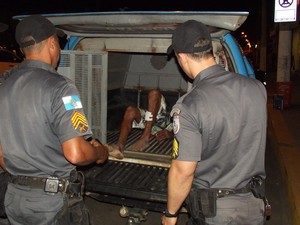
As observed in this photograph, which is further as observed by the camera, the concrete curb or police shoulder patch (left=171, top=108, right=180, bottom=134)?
the concrete curb

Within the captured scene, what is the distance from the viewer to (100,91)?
14.7 feet

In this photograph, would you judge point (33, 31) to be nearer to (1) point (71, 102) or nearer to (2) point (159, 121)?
(1) point (71, 102)

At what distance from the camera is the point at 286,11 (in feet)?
33.6

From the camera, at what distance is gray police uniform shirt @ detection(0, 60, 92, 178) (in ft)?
7.72

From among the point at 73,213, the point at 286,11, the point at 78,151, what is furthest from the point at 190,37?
the point at 286,11

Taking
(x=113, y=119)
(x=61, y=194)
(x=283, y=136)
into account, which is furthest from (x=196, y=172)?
(x=283, y=136)

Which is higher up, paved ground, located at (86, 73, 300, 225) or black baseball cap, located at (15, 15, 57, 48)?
black baseball cap, located at (15, 15, 57, 48)

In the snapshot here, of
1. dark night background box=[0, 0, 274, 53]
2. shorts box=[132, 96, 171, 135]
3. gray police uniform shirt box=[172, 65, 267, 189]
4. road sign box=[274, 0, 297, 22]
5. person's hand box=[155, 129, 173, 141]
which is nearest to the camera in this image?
gray police uniform shirt box=[172, 65, 267, 189]

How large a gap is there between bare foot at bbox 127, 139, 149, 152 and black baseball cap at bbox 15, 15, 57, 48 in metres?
2.60

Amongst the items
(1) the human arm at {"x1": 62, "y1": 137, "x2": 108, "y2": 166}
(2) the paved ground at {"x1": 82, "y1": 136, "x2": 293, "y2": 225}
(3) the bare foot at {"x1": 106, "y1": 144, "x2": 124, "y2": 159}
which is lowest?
(2) the paved ground at {"x1": 82, "y1": 136, "x2": 293, "y2": 225}

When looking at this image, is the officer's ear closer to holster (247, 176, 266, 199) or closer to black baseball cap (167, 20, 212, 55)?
black baseball cap (167, 20, 212, 55)

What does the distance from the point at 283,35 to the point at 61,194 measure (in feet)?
33.7

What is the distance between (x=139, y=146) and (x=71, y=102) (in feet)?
8.70

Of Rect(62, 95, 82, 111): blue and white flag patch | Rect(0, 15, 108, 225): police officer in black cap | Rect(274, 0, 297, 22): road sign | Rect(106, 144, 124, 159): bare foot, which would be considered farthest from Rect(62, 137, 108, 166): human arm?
Rect(274, 0, 297, 22): road sign
